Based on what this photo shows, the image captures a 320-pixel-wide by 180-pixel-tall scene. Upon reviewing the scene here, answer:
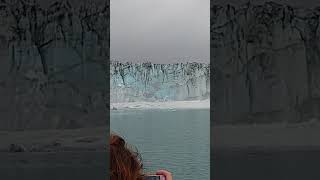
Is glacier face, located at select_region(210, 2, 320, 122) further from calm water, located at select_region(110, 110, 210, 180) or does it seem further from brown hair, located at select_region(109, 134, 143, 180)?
calm water, located at select_region(110, 110, 210, 180)

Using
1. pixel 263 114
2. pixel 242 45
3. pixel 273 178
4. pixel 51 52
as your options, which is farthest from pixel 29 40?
pixel 273 178

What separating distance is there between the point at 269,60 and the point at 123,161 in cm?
102

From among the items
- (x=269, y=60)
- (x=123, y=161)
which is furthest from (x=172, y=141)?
(x=269, y=60)

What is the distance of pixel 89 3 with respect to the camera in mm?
1572

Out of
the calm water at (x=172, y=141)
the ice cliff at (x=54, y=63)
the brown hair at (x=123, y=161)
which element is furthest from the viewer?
the calm water at (x=172, y=141)

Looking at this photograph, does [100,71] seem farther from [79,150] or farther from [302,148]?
[302,148]

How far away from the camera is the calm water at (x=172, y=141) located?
1766 cm

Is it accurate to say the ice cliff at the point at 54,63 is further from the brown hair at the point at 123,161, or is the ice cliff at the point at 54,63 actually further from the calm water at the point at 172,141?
the calm water at the point at 172,141

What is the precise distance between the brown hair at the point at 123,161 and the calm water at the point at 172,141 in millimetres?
7175

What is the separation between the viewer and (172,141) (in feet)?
102

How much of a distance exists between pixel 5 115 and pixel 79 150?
0.27m

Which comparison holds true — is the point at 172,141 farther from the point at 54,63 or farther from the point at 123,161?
the point at 54,63

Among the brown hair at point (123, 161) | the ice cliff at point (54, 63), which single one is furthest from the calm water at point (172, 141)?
the ice cliff at point (54, 63)

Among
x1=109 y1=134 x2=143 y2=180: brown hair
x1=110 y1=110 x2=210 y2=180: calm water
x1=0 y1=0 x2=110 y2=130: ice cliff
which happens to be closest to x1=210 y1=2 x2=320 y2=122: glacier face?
x1=0 y1=0 x2=110 y2=130: ice cliff
